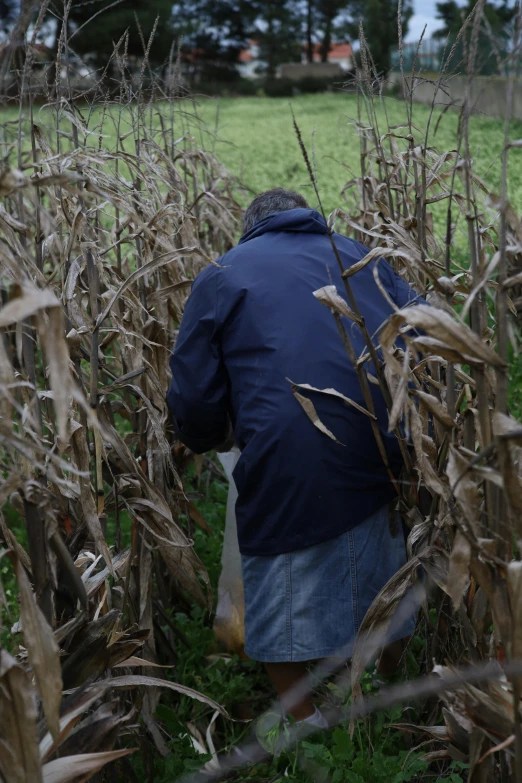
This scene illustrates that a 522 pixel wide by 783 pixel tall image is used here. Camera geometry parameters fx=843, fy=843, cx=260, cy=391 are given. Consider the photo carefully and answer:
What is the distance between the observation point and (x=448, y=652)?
2021 millimetres

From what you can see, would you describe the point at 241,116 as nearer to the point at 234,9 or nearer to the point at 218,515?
the point at 218,515

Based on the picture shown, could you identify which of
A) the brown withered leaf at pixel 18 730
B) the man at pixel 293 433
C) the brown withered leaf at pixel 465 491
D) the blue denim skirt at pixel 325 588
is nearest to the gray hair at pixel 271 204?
the man at pixel 293 433

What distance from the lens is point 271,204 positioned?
8.20ft

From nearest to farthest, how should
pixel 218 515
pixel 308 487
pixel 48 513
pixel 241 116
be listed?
pixel 48 513
pixel 308 487
pixel 218 515
pixel 241 116

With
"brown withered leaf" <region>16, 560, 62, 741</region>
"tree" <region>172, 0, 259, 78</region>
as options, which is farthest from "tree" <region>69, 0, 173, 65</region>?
"brown withered leaf" <region>16, 560, 62, 741</region>

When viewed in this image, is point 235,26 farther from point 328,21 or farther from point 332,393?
point 332,393

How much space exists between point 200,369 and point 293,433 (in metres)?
0.35

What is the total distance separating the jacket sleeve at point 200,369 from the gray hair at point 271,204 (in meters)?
0.31

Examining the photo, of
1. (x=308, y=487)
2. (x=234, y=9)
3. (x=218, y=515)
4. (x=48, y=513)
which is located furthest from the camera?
(x=234, y=9)

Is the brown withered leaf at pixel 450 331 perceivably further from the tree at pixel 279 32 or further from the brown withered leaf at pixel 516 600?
the tree at pixel 279 32

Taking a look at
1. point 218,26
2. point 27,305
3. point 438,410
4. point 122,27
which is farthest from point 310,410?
point 218,26

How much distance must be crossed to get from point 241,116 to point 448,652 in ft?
54.6

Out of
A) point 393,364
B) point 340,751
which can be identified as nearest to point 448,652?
point 340,751

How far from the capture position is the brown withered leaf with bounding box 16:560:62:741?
1291 millimetres
